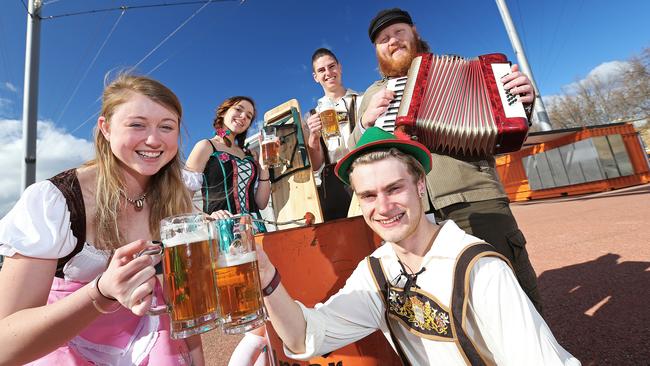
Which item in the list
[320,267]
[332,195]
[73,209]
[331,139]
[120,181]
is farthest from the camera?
[332,195]

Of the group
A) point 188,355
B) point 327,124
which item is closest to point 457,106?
point 327,124

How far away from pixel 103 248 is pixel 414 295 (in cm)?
159

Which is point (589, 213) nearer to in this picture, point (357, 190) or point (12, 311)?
point (357, 190)

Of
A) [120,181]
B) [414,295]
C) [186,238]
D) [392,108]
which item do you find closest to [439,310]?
[414,295]

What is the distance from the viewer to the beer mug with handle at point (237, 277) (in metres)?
1.10

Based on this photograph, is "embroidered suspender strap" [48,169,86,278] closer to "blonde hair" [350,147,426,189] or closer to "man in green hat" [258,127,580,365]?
"man in green hat" [258,127,580,365]

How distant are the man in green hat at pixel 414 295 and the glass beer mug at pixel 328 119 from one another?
1.00 meters

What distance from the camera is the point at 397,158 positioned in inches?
65.6

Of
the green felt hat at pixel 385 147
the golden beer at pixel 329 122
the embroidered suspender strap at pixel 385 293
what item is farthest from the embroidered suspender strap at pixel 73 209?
the golden beer at pixel 329 122

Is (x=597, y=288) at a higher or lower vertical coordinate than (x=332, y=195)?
lower

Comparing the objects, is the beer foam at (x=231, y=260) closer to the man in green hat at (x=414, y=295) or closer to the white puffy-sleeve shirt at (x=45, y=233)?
the man in green hat at (x=414, y=295)

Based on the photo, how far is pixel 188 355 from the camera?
69.2 inches

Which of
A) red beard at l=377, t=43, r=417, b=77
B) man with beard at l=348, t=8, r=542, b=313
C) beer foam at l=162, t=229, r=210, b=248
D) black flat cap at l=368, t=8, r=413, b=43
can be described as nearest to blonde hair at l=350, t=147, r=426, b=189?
man with beard at l=348, t=8, r=542, b=313

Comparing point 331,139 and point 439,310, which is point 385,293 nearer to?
point 439,310
